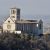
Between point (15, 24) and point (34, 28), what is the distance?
2305 mm

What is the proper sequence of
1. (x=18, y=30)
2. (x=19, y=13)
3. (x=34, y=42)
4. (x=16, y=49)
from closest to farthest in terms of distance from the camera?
(x=16, y=49)
(x=34, y=42)
(x=18, y=30)
(x=19, y=13)

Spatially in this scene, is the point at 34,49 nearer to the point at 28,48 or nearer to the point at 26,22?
the point at 28,48

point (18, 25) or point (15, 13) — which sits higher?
point (15, 13)

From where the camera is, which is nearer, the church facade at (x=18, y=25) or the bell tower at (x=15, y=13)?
the church facade at (x=18, y=25)

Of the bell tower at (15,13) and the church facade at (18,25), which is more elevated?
the bell tower at (15,13)

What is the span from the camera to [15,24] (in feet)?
159

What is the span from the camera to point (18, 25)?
4866cm

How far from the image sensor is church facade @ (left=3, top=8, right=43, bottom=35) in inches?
1901

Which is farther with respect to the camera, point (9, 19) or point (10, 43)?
point (9, 19)

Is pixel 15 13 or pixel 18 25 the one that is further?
pixel 15 13

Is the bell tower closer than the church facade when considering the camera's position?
No

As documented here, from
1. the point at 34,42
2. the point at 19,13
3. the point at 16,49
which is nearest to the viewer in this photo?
the point at 16,49

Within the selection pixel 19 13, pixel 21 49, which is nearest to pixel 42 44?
pixel 21 49

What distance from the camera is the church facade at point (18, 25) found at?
48281 mm
